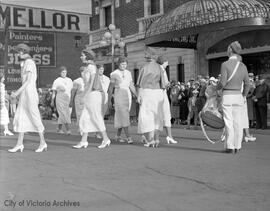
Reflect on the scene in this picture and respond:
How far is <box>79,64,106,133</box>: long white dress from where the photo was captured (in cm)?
1092

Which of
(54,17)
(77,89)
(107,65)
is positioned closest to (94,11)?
(107,65)

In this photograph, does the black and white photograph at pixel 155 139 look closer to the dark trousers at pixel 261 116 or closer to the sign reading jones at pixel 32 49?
the dark trousers at pixel 261 116

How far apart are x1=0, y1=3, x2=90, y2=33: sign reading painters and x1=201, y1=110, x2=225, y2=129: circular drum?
18395mm

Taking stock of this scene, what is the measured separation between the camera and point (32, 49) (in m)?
30.4

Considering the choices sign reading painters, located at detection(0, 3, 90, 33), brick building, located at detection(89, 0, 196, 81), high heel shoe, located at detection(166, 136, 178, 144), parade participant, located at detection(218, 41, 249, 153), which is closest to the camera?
parade participant, located at detection(218, 41, 249, 153)

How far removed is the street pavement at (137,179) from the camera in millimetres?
5797

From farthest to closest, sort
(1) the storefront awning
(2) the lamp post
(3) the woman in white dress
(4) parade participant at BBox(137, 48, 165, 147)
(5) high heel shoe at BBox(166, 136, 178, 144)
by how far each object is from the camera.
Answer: (2) the lamp post → (1) the storefront awning → (3) the woman in white dress → (5) high heel shoe at BBox(166, 136, 178, 144) → (4) parade participant at BBox(137, 48, 165, 147)

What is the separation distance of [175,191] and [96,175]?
1560mm

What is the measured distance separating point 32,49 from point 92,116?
2019 centimetres

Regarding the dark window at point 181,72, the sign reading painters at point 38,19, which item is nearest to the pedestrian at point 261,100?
the dark window at point 181,72

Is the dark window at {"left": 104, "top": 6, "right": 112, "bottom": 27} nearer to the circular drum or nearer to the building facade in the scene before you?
the building facade

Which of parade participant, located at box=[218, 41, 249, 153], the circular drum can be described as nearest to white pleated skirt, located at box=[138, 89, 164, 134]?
the circular drum

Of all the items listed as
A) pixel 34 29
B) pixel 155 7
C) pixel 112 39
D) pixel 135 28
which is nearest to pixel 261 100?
pixel 112 39

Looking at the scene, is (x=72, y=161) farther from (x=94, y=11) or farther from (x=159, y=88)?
(x=94, y=11)
